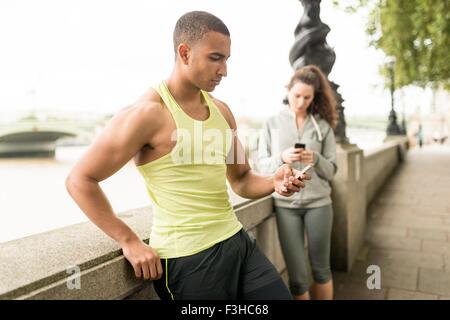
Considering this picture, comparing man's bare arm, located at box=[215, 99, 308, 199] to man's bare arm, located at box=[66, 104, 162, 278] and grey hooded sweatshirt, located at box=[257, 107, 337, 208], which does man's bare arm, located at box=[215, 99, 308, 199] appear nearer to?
man's bare arm, located at box=[66, 104, 162, 278]

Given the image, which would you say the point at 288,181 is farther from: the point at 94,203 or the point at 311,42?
the point at 311,42

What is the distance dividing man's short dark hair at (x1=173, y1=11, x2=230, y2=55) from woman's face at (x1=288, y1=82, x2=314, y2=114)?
1.49m

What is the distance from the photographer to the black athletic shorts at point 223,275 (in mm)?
1578

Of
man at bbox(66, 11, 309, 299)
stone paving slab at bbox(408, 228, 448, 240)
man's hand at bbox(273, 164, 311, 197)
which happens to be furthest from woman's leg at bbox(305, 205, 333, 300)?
stone paving slab at bbox(408, 228, 448, 240)

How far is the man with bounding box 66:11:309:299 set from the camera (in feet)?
4.69

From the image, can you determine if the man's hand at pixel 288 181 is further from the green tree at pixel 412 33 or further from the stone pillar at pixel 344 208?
the green tree at pixel 412 33

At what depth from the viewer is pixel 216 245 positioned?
161 centimetres

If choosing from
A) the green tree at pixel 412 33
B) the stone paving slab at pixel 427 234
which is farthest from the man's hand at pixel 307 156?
the green tree at pixel 412 33

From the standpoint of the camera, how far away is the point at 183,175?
154 centimetres

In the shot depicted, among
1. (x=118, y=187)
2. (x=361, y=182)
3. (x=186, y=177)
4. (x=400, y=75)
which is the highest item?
(x=400, y=75)
